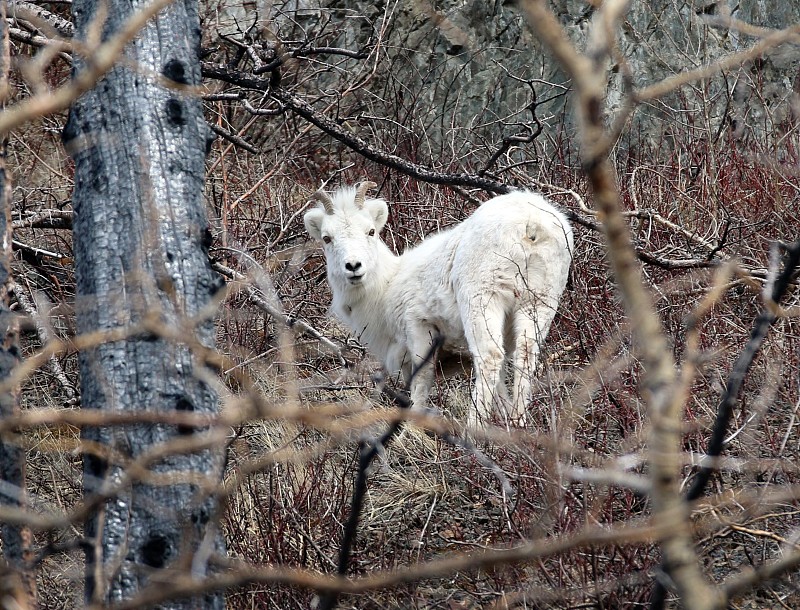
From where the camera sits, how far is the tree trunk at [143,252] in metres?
2.96

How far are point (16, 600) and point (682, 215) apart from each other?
720 centimetres

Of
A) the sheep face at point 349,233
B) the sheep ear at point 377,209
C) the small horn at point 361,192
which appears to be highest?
the small horn at point 361,192

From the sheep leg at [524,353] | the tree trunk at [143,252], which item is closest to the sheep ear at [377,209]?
the sheep leg at [524,353]

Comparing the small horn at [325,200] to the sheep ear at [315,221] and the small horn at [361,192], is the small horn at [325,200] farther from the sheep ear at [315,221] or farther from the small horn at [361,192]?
the small horn at [361,192]

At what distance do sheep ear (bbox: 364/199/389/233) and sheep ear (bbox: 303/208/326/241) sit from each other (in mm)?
337

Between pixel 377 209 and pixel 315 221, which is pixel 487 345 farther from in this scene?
pixel 315 221

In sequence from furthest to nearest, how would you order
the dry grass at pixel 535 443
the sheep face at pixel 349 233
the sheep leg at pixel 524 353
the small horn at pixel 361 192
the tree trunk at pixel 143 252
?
the small horn at pixel 361 192, the sheep face at pixel 349 233, the sheep leg at pixel 524 353, the dry grass at pixel 535 443, the tree trunk at pixel 143 252

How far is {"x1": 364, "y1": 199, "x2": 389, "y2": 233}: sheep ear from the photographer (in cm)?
718

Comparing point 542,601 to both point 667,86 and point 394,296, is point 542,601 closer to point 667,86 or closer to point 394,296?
point 667,86

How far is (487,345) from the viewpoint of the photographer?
608 cm

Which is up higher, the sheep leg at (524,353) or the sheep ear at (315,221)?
the sheep ear at (315,221)

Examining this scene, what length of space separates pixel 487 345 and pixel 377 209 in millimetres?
1639

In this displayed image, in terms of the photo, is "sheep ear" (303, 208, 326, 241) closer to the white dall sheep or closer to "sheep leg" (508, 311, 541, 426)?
the white dall sheep

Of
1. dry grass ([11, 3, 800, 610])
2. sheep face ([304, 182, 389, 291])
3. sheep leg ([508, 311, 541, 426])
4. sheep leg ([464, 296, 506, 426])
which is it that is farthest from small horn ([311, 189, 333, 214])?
sheep leg ([508, 311, 541, 426])
